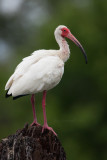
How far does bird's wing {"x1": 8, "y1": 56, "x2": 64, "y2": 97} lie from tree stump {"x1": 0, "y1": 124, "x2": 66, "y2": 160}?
166cm

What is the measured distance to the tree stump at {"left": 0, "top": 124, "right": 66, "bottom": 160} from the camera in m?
12.5

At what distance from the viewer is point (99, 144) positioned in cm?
3394

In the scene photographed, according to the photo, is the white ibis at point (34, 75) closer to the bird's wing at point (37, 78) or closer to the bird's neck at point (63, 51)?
the bird's wing at point (37, 78)

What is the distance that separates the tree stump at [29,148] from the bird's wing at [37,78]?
65.3 inches

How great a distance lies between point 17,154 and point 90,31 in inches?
975

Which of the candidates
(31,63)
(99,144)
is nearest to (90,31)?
(99,144)

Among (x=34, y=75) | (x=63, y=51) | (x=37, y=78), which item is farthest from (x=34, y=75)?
(x=63, y=51)

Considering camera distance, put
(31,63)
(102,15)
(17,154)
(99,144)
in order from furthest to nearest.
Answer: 1. (102,15)
2. (99,144)
3. (31,63)
4. (17,154)

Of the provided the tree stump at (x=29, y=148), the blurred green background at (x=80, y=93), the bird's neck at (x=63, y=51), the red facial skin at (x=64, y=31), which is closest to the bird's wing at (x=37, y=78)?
the bird's neck at (x=63, y=51)

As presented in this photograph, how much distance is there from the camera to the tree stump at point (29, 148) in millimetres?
12547

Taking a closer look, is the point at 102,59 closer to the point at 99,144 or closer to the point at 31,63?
the point at 99,144

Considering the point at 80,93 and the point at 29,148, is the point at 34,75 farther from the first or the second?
the point at 80,93

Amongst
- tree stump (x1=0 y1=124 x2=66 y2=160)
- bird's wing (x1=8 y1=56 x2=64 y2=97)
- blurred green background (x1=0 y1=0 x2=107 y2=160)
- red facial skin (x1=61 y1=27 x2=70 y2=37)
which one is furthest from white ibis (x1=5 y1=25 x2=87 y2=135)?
Answer: blurred green background (x1=0 y1=0 x2=107 y2=160)

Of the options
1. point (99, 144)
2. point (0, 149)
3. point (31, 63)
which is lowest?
point (99, 144)
